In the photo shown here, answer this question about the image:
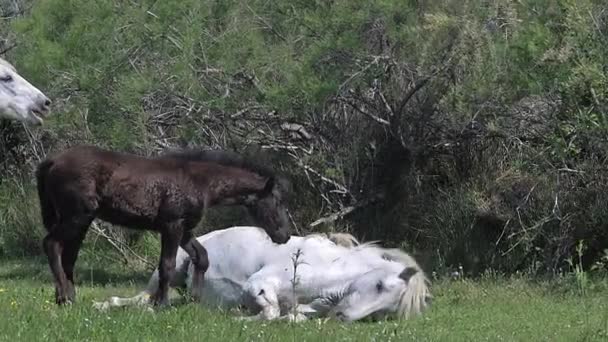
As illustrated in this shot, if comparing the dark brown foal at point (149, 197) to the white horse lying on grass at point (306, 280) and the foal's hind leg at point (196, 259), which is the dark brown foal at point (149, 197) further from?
the white horse lying on grass at point (306, 280)

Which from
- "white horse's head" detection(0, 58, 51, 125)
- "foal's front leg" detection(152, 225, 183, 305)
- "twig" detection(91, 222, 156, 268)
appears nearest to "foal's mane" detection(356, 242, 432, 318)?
"foal's front leg" detection(152, 225, 183, 305)

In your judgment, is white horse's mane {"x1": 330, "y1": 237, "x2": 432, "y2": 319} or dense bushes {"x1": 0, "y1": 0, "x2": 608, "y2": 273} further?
dense bushes {"x1": 0, "y1": 0, "x2": 608, "y2": 273}

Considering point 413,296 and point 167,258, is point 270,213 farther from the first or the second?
point 413,296

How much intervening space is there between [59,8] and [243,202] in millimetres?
5436

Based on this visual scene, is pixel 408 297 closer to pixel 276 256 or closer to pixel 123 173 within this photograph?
pixel 276 256

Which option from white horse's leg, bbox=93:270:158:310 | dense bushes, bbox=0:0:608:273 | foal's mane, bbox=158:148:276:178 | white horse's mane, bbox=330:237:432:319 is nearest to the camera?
white horse's leg, bbox=93:270:158:310

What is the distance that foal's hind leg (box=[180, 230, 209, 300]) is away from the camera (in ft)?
36.6

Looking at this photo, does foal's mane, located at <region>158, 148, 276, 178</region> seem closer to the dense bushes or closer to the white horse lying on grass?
the white horse lying on grass

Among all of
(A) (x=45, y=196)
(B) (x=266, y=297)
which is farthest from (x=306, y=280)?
(A) (x=45, y=196)

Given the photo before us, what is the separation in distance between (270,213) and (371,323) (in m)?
1.72

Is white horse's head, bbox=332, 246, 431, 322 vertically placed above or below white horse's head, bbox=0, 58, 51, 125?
below

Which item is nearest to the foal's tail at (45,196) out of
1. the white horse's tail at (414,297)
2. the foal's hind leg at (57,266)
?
the foal's hind leg at (57,266)

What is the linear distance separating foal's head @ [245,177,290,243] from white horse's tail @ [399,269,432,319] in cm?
144

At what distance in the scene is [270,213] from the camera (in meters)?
11.4
